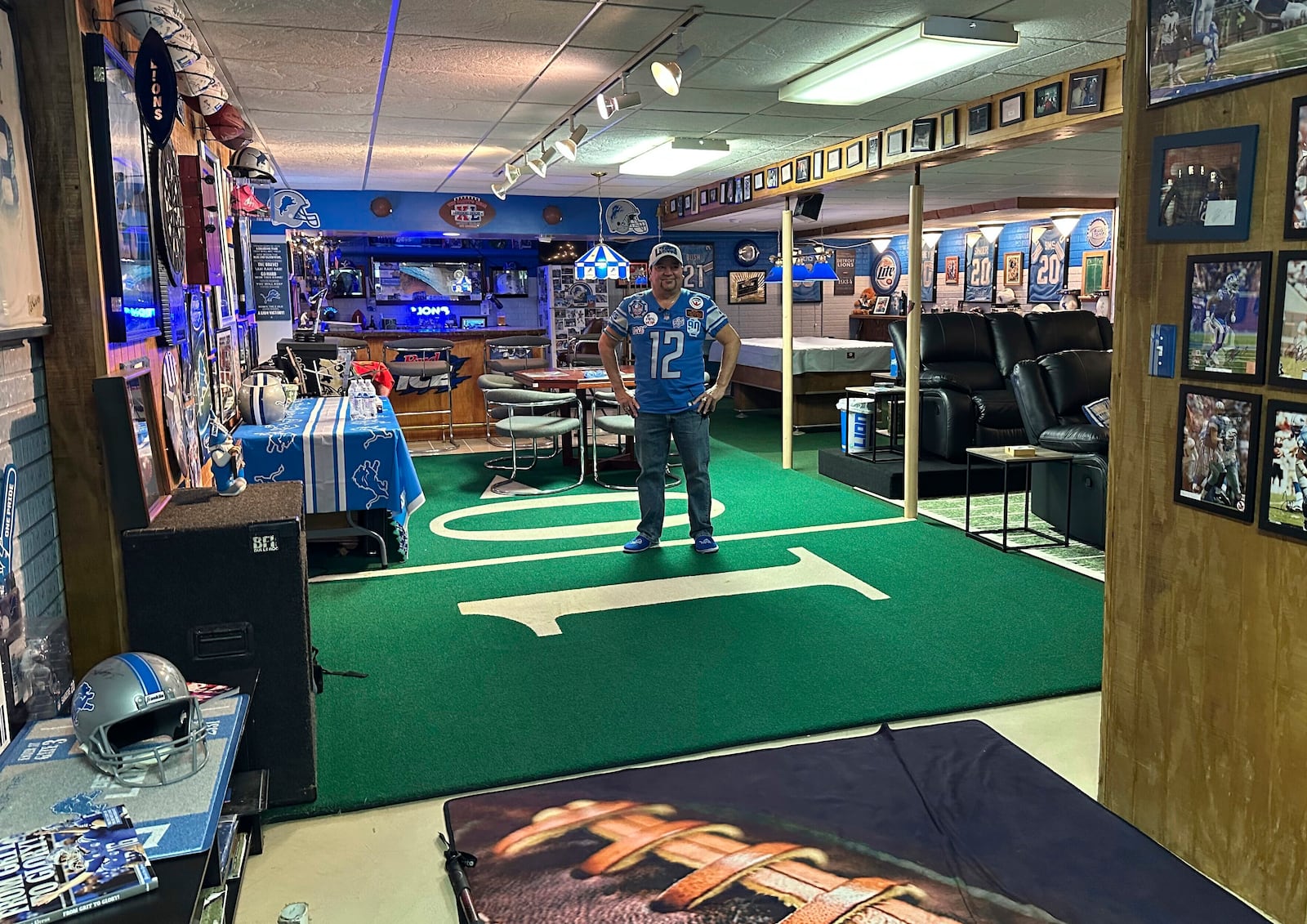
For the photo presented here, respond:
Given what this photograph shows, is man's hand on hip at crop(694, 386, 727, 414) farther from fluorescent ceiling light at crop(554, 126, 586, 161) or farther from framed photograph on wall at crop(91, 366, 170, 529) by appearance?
framed photograph on wall at crop(91, 366, 170, 529)

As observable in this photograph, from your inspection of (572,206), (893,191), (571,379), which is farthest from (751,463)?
(572,206)

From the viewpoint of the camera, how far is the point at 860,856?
2.00m

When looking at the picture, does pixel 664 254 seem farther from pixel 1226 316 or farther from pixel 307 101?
pixel 1226 316

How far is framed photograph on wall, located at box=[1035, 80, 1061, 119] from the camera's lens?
16.6ft

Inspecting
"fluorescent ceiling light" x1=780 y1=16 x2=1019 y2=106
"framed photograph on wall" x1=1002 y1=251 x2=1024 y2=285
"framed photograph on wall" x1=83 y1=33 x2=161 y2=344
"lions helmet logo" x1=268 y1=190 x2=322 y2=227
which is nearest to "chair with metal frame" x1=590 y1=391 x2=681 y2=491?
"fluorescent ceiling light" x1=780 y1=16 x2=1019 y2=106

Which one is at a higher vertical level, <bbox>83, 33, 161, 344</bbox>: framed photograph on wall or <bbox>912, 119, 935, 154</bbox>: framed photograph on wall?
<bbox>912, 119, 935, 154</bbox>: framed photograph on wall

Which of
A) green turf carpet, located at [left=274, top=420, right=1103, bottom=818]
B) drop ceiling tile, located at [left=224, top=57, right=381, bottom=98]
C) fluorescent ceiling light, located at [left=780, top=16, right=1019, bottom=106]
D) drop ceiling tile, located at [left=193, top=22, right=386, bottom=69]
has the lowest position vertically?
green turf carpet, located at [left=274, top=420, right=1103, bottom=818]

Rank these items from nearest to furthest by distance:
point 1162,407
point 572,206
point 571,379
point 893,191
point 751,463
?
1. point 1162,407
2. point 571,379
3. point 751,463
4. point 893,191
5. point 572,206

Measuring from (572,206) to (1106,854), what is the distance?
1074cm

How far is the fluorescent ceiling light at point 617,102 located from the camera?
5.01m

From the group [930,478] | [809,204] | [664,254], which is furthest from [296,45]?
[930,478]

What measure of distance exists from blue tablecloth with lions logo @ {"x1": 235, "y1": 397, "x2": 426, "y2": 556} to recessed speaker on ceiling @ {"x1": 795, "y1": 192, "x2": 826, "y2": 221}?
454 centimetres

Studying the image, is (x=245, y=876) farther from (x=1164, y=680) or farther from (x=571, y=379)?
(x=571, y=379)

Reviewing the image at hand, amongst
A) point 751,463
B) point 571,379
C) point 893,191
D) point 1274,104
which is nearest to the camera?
point 1274,104
